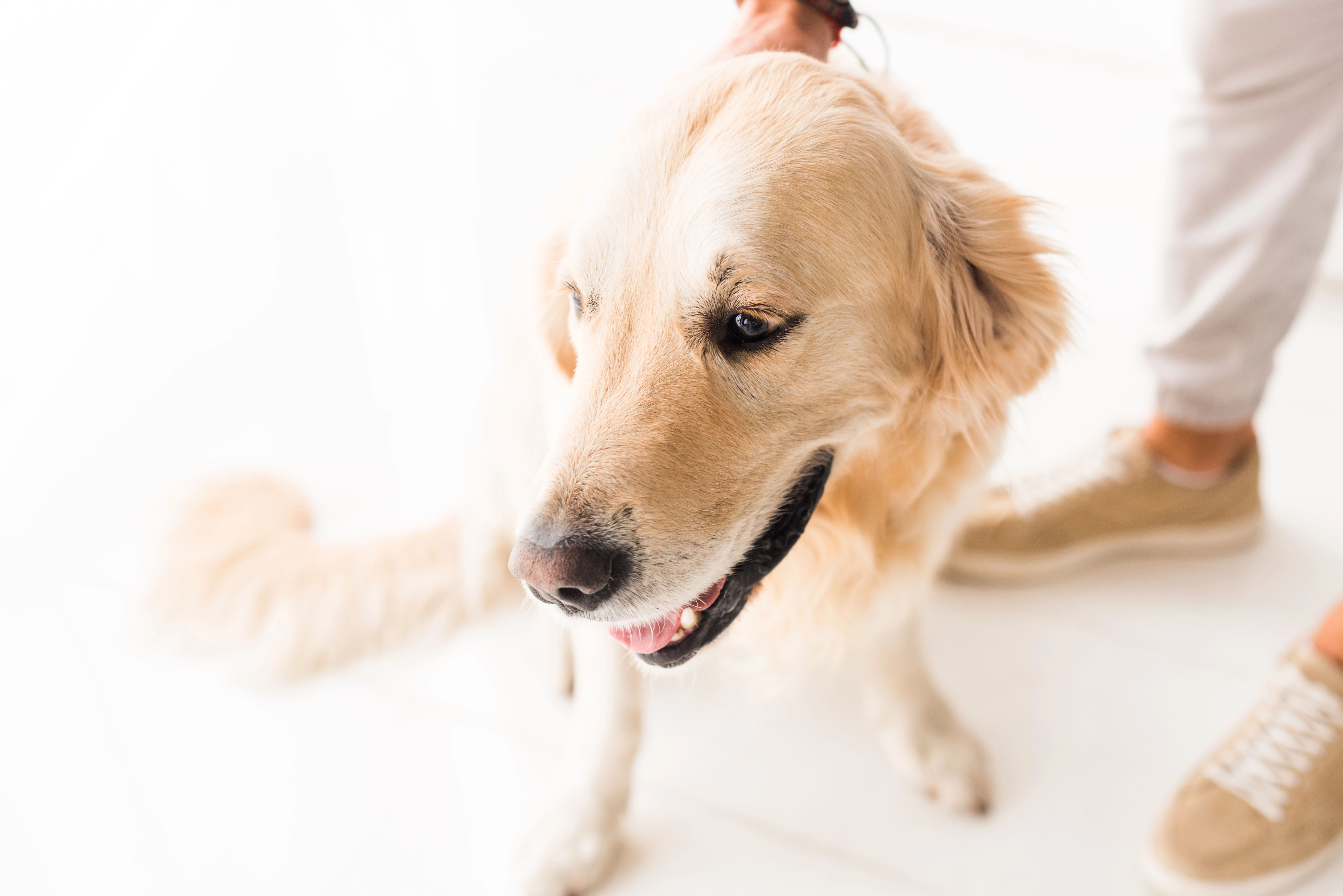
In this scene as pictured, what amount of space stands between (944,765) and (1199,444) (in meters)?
0.79

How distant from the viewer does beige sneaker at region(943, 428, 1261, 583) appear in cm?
184

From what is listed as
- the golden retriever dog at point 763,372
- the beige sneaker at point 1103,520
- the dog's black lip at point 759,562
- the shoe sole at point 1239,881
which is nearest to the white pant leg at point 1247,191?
the beige sneaker at point 1103,520

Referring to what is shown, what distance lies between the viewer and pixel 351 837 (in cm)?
153

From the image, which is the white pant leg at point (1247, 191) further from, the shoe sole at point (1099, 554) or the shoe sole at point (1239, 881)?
the shoe sole at point (1239, 881)

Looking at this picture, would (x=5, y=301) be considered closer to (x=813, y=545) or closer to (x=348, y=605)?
(x=348, y=605)

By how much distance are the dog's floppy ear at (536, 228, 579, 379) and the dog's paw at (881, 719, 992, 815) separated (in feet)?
2.66

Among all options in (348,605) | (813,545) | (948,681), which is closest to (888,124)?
(813,545)

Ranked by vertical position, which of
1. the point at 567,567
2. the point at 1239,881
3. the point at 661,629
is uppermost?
the point at 567,567

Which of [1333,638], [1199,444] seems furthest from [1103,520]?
[1333,638]

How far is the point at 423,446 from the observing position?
2143 millimetres

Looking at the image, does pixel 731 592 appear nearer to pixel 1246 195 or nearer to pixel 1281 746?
pixel 1281 746

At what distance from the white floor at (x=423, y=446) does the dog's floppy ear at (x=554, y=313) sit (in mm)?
74

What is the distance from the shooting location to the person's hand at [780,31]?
121 centimetres

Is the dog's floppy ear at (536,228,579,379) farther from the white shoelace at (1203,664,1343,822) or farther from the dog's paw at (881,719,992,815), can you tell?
the white shoelace at (1203,664,1343,822)
